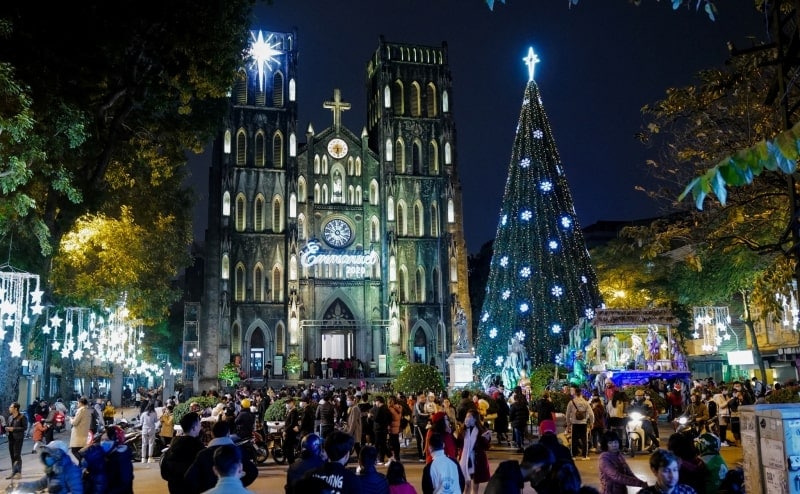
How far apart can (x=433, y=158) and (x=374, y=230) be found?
704 cm

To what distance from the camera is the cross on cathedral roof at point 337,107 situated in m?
56.2

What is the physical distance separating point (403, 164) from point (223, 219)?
1345 cm

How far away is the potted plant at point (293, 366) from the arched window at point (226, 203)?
10692 millimetres

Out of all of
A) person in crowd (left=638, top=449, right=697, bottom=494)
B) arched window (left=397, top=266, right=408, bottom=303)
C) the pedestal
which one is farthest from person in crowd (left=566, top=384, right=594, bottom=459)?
arched window (left=397, top=266, right=408, bottom=303)

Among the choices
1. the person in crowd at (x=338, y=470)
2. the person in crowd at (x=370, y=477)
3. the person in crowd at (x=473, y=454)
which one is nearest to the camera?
the person in crowd at (x=338, y=470)

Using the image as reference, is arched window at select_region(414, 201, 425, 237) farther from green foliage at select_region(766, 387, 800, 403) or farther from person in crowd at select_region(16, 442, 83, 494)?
person in crowd at select_region(16, 442, 83, 494)

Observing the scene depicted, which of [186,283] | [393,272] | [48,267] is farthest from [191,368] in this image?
[48,267]

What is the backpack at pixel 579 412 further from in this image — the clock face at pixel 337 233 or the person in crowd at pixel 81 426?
the clock face at pixel 337 233

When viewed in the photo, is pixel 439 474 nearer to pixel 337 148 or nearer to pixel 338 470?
pixel 338 470

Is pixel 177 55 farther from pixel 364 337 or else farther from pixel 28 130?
pixel 364 337

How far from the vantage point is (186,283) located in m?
68.4

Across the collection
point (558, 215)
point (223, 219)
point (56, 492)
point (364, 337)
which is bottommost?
point (56, 492)

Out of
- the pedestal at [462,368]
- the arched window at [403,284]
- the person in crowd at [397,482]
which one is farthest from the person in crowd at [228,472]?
the arched window at [403,284]

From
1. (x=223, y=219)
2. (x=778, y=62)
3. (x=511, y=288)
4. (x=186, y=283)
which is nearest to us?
(x=778, y=62)
